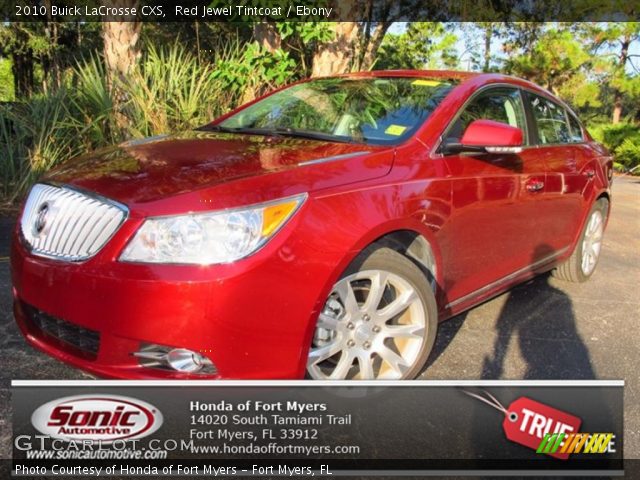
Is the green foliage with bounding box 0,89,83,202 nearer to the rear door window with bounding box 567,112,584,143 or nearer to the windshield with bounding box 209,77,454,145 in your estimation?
the windshield with bounding box 209,77,454,145

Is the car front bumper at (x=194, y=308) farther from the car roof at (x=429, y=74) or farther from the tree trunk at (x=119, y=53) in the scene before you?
the tree trunk at (x=119, y=53)

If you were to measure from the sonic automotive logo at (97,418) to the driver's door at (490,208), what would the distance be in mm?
1659

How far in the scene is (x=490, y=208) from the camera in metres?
3.33

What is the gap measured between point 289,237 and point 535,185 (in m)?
2.11

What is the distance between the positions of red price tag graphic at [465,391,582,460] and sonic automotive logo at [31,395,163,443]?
1499 millimetres

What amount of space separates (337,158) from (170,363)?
3.80 feet

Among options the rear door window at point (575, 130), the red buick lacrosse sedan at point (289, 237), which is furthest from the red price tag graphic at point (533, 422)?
the rear door window at point (575, 130)

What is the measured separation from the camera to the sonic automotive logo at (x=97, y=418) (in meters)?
2.29

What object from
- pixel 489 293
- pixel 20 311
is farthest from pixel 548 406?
pixel 20 311

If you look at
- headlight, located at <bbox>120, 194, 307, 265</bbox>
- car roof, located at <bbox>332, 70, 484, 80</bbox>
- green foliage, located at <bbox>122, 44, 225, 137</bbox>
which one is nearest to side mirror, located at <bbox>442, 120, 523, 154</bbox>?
car roof, located at <bbox>332, 70, 484, 80</bbox>

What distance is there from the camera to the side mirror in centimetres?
308

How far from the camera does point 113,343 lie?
225 cm

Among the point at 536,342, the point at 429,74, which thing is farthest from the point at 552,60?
the point at 536,342

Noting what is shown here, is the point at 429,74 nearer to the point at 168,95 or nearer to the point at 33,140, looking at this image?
the point at 168,95
